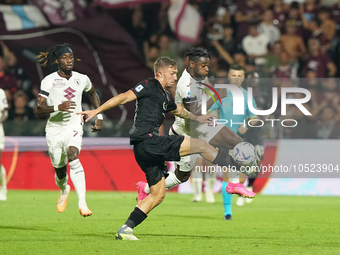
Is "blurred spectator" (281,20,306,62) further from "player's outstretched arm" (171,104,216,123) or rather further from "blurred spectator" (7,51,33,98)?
"player's outstretched arm" (171,104,216,123)

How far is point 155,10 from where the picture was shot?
17.0 metres

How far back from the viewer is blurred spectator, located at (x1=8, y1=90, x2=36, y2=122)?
52.4ft

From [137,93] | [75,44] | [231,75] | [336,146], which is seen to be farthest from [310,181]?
[137,93]

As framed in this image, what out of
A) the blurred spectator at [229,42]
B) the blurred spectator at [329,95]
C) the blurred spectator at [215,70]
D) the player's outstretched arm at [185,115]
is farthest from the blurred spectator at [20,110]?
the player's outstretched arm at [185,115]

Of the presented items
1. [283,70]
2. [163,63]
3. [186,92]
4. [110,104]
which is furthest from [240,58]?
[110,104]

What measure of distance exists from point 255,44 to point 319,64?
169 centimetres

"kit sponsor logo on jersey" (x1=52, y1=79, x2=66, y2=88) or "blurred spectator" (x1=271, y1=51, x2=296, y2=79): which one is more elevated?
"kit sponsor logo on jersey" (x1=52, y1=79, x2=66, y2=88)

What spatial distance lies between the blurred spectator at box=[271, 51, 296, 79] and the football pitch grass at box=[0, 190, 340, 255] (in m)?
3.24

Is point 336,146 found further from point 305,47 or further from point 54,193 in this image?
point 54,193

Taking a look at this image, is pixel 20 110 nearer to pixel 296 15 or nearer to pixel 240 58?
pixel 240 58

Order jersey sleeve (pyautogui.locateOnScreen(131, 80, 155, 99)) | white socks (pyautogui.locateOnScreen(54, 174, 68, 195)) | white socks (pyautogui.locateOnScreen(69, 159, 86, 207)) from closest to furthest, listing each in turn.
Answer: jersey sleeve (pyautogui.locateOnScreen(131, 80, 155, 99))
white socks (pyautogui.locateOnScreen(69, 159, 86, 207))
white socks (pyautogui.locateOnScreen(54, 174, 68, 195))

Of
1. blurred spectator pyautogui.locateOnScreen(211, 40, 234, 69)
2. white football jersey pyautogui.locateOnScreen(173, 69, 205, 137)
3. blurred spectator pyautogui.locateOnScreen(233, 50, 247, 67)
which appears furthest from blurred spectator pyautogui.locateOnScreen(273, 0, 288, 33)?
→ white football jersey pyautogui.locateOnScreen(173, 69, 205, 137)

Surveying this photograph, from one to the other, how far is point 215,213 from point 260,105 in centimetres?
344

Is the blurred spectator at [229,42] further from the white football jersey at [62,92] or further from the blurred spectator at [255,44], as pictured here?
the white football jersey at [62,92]
